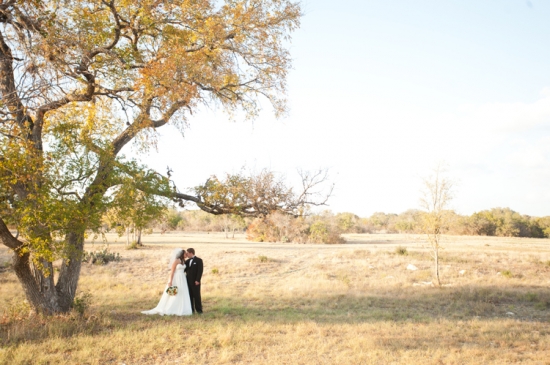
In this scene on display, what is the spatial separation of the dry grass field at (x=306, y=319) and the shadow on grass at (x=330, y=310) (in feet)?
0.14

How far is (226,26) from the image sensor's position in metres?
12.5

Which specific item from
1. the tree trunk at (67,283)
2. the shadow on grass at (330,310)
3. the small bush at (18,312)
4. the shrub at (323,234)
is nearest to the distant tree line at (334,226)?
the shrub at (323,234)

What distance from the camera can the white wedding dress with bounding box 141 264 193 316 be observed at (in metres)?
13.0

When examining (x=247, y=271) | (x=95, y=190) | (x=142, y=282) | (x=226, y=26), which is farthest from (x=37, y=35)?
(x=247, y=271)

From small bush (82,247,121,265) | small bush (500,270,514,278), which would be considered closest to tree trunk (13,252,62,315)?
small bush (82,247,121,265)

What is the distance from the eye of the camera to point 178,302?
13.2m

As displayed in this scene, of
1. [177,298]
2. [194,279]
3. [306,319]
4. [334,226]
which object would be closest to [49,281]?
[177,298]

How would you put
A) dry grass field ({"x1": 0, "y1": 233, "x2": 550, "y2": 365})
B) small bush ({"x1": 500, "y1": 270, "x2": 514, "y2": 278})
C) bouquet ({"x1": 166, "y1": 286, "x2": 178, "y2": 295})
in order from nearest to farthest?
dry grass field ({"x1": 0, "y1": 233, "x2": 550, "y2": 365}) → bouquet ({"x1": 166, "y1": 286, "x2": 178, "y2": 295}) → small bush ({"x1": 500, "y1": 270, "x2": 514, "y2": 278})

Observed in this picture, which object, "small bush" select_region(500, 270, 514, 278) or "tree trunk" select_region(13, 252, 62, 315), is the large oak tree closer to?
"tree trunk" select_region(13, 252, 62, 315)

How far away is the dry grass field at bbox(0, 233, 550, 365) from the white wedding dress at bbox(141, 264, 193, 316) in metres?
0.63

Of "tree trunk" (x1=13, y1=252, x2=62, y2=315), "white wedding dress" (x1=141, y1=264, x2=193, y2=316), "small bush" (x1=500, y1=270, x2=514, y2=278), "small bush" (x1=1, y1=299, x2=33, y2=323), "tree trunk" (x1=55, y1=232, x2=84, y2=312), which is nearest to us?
"tree trunk" (x1=13, y1=252, x2=62, y2=315)

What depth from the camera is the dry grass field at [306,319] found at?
28.6ft

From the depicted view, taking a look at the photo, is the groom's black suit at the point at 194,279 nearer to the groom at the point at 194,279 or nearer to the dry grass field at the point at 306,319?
the groom at the point at 194,279

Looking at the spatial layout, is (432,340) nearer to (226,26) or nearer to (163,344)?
(163,344)
